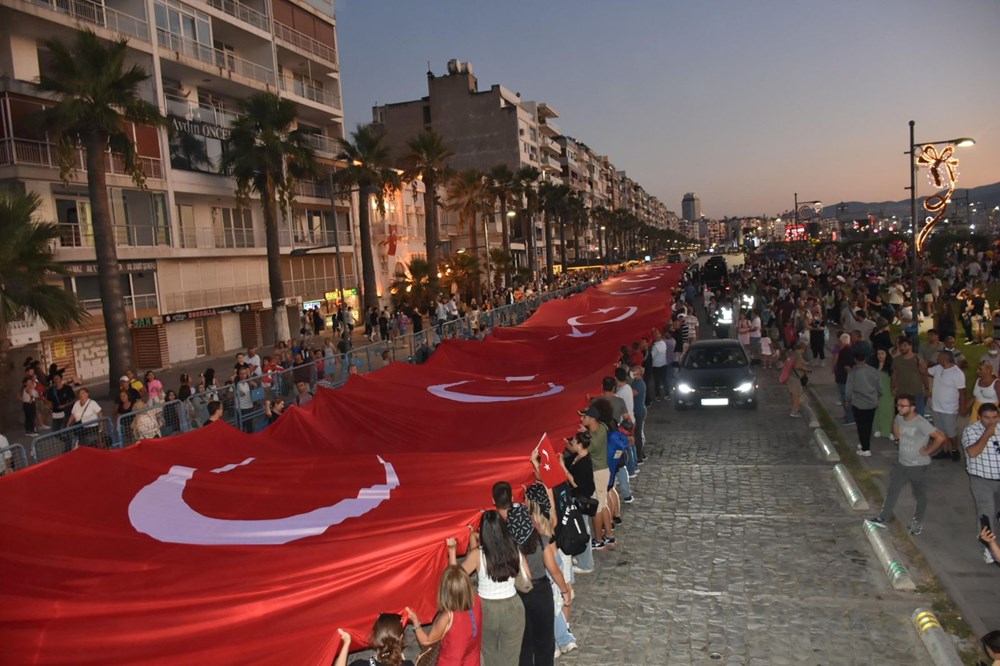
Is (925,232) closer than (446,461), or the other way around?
(446,461)

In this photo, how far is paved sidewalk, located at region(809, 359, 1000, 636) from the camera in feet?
23.8

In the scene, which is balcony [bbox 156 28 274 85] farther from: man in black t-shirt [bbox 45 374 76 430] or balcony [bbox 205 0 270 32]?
man in black t-shirt [bbox 45 374 76 430]

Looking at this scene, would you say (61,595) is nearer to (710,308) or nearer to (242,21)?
(710,308)

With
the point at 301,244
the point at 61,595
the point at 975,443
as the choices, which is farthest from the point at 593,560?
the point at 301,244

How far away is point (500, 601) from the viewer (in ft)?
17.6

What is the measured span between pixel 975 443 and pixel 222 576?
7862 mm

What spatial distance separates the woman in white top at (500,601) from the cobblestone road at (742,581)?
1.63 metres

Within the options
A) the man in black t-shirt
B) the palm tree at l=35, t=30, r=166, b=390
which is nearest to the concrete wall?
the palm tree at l=35, t=30, r=166, b=390

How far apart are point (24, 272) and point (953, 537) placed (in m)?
19.5

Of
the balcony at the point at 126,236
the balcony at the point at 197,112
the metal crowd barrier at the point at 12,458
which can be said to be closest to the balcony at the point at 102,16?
the balcony at the point at 197,112

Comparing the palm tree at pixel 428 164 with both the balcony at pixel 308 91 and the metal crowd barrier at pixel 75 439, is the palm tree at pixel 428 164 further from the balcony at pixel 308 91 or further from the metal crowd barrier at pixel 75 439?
the metal crowd barrier at pixel 75 439

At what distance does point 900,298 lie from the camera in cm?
2831

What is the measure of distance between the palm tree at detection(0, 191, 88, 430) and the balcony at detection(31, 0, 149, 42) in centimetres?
1384

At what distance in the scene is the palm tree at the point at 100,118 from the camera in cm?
2222
